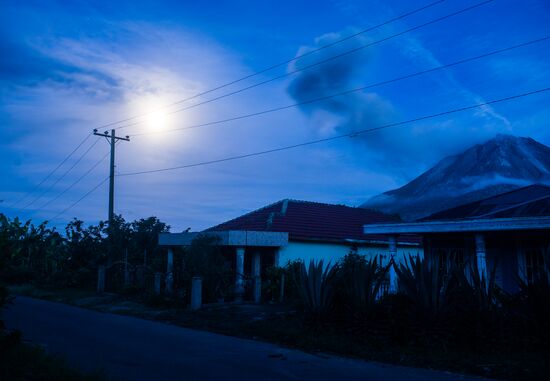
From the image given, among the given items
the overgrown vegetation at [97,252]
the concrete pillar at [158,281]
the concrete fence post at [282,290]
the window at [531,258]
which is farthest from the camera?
the overgrown vegetation at [97,252]

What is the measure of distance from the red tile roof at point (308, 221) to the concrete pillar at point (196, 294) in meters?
5.32

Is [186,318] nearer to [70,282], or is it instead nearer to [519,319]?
[519,319]

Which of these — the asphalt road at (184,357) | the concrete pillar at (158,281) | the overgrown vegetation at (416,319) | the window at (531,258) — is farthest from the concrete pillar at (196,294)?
the window at (531,258)

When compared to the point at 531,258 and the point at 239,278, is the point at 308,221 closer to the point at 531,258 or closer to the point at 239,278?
the point at 239,278

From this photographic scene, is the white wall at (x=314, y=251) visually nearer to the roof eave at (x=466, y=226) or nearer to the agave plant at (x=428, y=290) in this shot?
the roof eave at (x=466, y=226)

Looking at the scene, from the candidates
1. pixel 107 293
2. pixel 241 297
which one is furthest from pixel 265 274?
pixel 107 293

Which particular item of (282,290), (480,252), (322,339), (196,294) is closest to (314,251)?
(282,290)

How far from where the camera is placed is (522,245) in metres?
15.0

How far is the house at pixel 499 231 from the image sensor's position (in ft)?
44.2

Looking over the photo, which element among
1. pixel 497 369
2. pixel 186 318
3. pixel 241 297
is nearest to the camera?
pixel 497 369

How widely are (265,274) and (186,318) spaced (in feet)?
19.3

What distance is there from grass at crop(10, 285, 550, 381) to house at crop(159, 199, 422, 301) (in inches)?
115

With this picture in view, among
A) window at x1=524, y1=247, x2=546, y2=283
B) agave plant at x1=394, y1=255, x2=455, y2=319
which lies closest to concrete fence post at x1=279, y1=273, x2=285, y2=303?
window at x1=524, y1=247, x2=546, y2=283

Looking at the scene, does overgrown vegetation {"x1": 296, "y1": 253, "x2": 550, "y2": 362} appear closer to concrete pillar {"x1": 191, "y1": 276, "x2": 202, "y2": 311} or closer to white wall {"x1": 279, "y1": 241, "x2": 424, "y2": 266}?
concrete pillar {"x1": 191, "y1": 276, "x2": 202, "y2": 311}
